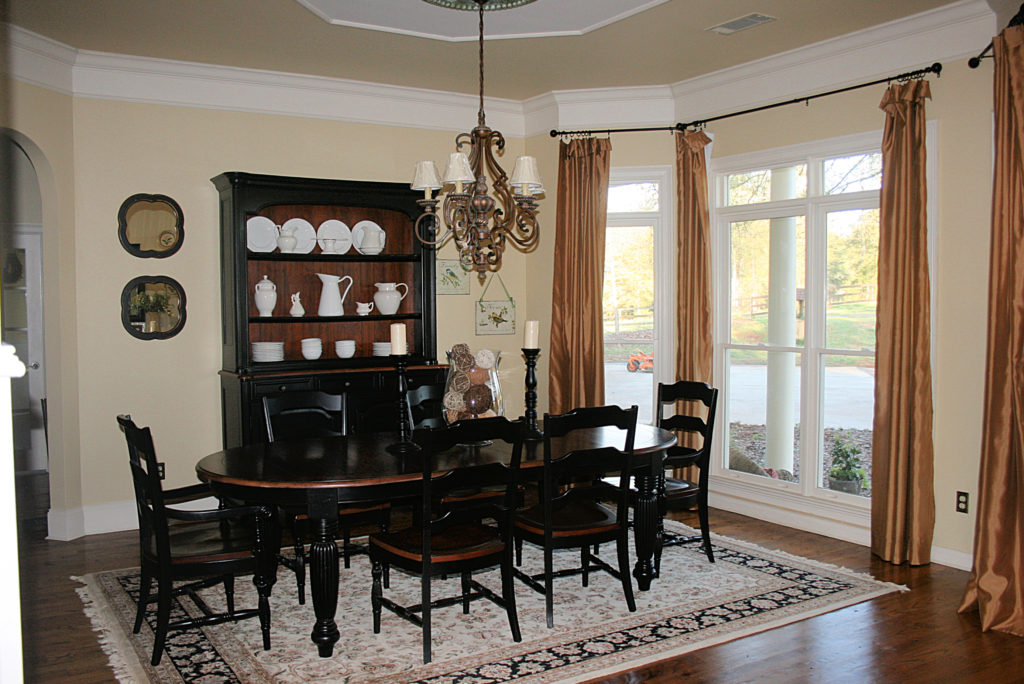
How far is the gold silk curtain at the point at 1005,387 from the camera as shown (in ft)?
11.2

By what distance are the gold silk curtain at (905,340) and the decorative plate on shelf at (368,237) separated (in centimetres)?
321

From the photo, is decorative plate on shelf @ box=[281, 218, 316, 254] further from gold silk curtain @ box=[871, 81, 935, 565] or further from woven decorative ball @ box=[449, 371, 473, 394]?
gold silk curtain @ box=[871, 81, 935, 565]

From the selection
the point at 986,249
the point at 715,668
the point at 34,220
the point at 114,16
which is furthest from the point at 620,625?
the point at 34,220

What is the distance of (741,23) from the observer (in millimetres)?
4426

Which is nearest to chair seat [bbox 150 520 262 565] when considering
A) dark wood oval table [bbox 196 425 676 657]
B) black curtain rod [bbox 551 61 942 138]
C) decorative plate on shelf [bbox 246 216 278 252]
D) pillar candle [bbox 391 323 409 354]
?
dark wood oval table [bbox 196 425 676 657]

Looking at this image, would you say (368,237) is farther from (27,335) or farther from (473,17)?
(27,335)

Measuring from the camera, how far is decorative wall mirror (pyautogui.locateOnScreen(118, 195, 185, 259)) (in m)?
5.00

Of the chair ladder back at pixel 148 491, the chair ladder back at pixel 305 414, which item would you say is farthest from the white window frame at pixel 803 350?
the chair ladder back at pixel 148 491

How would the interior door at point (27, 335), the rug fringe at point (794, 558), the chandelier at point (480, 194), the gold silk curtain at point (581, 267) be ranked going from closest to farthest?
1. the chandelier at point (480, 194)
2. the rug fringe at point (794, 558)
3. the gold silk curtain at point (581, 267)
4. the interior door at point (27, 335)

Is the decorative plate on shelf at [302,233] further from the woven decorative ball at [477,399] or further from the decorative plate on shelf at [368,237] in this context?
the woven decorative ball at [477,399]

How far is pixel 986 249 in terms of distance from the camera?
13.4ft

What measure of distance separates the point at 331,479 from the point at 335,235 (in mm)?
2877

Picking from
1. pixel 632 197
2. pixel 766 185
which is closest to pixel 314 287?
pixel 632 197

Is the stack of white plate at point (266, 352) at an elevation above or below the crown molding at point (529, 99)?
below
